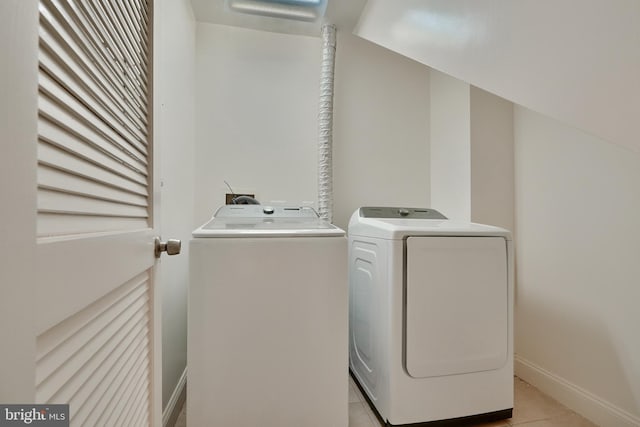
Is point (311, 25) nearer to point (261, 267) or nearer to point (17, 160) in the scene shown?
point (261, 267)

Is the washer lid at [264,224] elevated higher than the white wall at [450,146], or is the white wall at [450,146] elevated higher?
the white wall at [450,146]

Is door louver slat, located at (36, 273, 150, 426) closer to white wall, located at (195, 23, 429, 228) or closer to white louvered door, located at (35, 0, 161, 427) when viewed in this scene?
white louvered door, located at (35, 0, 161, 427)

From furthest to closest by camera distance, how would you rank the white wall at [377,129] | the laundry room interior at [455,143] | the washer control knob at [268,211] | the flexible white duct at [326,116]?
the white wall at [377,129] → the flexible white duct at [326,116] → the washer control knob at [268,211] → the laundry room interior at [455,143]

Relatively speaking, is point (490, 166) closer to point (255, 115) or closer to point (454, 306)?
point (454, 306)

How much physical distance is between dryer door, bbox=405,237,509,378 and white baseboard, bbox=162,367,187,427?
1173mm

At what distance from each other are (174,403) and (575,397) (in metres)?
2.15

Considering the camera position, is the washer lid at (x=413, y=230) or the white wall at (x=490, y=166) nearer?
the washer lid at (x=413, y=230)

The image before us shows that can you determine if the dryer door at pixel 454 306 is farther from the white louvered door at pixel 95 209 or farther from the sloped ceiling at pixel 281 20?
the sloped ceiling at pixel 281 20

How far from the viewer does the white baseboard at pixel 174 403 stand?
144 centimetres

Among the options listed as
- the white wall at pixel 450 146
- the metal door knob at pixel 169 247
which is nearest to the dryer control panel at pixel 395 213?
the white wall at pixel 450 146

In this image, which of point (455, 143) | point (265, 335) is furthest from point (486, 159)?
point (265, 335)

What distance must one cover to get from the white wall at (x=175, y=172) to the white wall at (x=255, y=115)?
0.52 ft

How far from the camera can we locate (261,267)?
1.30m

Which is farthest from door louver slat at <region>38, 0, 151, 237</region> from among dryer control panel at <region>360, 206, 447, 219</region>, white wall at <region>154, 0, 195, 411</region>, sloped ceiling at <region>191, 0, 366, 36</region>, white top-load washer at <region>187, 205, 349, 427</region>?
sloped ceiling at <region>191, 0, 366, 36</region>
